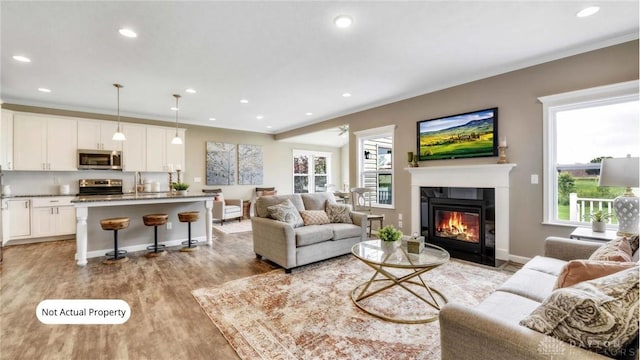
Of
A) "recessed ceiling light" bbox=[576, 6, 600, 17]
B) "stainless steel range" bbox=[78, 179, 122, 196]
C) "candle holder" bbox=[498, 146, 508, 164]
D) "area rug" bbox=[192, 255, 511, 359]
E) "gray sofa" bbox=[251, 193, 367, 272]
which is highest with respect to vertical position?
"recessed ceiling light" bbox=[576, 6, 600, 17]

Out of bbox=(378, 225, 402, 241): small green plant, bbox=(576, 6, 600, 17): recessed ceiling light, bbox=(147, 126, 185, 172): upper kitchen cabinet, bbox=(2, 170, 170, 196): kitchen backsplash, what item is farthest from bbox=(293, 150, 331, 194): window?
bbox=(576, 6, 600, 17): recessed ceiling light

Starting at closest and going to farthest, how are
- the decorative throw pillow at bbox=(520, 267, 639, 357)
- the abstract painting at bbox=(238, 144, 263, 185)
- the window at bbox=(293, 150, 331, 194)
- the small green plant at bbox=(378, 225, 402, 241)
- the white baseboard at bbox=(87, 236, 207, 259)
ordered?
the decorative throw pillow at bbox=(520, 267, 639, 357)
the small green plant at bbox=(378, 225, 402, 241)
the white baseboard at bbox=(87, 236, 207, 259)
the abstract painting at bbox=(238, 144, 263, 185)
the window at bbox=(293, 150, 331, 194)

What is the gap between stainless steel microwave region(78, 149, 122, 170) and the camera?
5.37 meters

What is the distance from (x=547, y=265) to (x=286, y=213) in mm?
2740

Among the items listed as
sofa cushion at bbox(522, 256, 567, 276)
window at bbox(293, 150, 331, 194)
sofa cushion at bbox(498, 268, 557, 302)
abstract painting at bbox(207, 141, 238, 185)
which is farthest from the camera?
window at bbox(293, 150, 331, 194)

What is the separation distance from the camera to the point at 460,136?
4.09 meters

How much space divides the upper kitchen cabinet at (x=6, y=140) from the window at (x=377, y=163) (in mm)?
6250

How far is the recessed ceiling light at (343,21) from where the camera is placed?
2.43 m

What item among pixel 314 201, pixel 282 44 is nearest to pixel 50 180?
pixel 314 201

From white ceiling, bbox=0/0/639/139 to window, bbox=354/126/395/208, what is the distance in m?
0.98

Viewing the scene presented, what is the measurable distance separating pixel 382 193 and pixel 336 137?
157 inches

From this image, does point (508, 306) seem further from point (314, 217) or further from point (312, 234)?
point (314, 217)

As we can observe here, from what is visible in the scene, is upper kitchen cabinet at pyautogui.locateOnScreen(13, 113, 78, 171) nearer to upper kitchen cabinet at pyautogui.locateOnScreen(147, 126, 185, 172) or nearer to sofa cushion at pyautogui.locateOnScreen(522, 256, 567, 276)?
upper kitchen cabinet at pyautogui.locateOnScreen(147, 126, 185, 172)

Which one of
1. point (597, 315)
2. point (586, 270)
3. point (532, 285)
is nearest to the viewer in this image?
point (597, 315)
